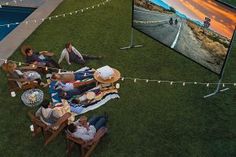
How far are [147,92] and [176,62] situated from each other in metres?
2.09

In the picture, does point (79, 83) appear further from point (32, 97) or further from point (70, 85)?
point (32, 97)

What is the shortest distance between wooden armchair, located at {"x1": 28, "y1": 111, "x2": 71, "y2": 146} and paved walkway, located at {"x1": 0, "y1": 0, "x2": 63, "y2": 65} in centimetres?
381

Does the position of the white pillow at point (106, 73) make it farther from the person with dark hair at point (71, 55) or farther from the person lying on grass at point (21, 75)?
the person lying on grass at point (21, 75)

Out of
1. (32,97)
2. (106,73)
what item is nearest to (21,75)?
(32,97)

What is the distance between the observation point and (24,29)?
14398mm

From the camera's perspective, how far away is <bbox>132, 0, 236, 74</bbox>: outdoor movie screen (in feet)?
32.6

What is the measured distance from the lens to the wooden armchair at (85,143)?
28.6 feet

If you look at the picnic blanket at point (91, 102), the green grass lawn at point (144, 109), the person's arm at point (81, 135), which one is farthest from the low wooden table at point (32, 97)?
the person's arm at point (81, 135)

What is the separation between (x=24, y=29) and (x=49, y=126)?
6.38 metres

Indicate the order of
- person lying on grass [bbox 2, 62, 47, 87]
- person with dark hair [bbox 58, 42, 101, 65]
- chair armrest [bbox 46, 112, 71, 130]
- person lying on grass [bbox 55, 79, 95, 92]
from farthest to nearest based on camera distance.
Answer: person with dark hair [bbox 58, 42, 101, 65] < person lying on grass [bbox 2, 62, 47, 87] < person lying on grass [bbox 55, 79, 95, 92] < chair armrest [bbox 46, 112, 71, 130]

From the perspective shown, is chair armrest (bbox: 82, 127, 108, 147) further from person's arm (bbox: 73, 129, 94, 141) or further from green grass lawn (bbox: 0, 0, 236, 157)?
green grass lawn (bbox: 0, 0, 236, 157)

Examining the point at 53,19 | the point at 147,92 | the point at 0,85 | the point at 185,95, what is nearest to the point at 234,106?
the point at 185,95

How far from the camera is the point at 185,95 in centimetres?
1127

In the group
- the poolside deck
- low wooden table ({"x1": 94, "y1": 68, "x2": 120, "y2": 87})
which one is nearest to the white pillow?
low wooden table ({"x1": 94, "y1": 68, "x2": 120, "y2": 87})
